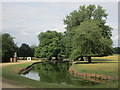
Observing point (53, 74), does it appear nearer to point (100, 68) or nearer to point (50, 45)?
point (100, 68)

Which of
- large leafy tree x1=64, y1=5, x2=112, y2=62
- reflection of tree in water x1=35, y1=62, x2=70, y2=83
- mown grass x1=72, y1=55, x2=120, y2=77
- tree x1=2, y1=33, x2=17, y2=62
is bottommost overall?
reflection of tree in water x1=35, y1=62, x2=70, y2=83

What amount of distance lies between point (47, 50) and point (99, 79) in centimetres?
6115

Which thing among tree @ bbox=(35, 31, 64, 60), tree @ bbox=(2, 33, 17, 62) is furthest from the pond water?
tree @ bbox=(35, 31, 64, 60)

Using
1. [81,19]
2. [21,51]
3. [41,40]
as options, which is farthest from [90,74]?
[21,51]

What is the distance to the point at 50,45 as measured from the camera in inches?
3246

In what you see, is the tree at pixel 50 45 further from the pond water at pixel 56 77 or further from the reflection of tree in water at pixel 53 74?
the pond water at pixel 56 77

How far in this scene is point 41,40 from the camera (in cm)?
8731

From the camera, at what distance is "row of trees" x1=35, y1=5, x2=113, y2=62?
133 ft

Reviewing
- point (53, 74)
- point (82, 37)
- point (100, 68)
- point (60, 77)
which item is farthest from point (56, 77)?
point (82, 37)

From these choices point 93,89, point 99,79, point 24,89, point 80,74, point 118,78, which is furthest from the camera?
point 80,74

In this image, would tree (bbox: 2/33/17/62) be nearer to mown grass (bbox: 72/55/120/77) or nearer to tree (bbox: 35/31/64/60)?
mown grass (bbox: 72/55/120/77)

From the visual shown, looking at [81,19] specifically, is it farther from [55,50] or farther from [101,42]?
[55,50]

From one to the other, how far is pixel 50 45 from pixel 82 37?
42.9 meters

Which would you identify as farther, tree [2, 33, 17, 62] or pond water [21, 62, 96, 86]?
tree [2, 33, 17, 62]
